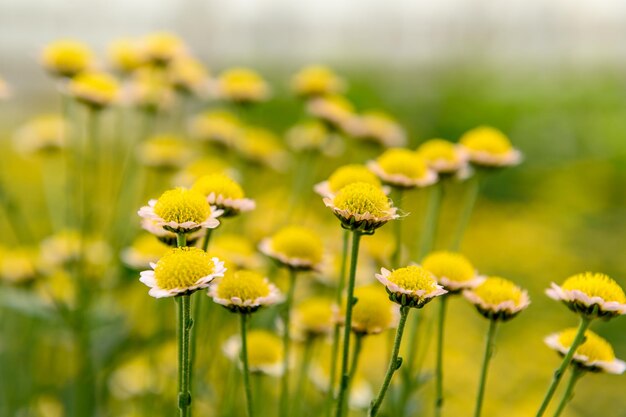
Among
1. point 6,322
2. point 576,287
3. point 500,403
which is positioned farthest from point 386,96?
point 576,287

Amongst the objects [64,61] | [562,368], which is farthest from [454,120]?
[562,368]

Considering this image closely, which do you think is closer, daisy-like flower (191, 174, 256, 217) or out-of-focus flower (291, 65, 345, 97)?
daisy-like flower (191, 174, 256, 217)

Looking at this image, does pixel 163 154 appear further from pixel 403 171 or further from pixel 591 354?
pixel 591 354

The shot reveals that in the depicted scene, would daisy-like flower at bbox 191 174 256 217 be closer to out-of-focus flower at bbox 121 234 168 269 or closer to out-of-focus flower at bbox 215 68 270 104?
Result: out-of-focus flower at bbox 121 234 168 269

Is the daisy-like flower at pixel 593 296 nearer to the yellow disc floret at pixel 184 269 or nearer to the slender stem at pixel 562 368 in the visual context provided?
the slender stem at pixel 562 368

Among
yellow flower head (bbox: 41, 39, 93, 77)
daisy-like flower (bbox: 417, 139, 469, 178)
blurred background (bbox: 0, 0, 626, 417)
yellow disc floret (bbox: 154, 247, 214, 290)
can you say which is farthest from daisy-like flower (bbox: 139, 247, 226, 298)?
yellow flower head (bbox: 41, 39, 93, 77)
